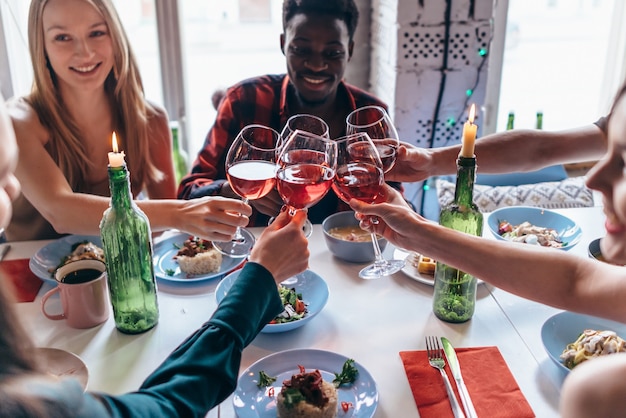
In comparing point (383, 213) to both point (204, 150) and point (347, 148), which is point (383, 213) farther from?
point (204, 150)

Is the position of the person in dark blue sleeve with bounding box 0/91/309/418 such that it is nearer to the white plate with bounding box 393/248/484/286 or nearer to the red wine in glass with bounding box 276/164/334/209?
the red wine in glass with bounding box 276/164/334/209

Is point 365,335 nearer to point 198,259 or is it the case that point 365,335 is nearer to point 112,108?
point 198,259

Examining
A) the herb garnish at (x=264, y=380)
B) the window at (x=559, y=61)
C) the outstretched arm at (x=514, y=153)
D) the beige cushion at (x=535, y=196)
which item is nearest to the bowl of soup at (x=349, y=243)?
the outstretched arm at (x=514, y=153)

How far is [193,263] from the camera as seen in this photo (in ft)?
4.78

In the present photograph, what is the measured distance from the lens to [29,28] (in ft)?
5.96

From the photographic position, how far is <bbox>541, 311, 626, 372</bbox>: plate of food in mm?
1108

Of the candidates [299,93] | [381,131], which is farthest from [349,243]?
[299,93]

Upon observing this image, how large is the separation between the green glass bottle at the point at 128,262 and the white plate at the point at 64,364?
0.44ft

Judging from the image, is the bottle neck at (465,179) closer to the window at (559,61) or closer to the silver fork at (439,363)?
the silver fork at (439,363)

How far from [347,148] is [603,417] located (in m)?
0.71

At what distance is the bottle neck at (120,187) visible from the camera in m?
1.14

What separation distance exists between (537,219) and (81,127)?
1472mm

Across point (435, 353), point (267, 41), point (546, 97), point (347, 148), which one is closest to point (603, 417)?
point (435, 353)

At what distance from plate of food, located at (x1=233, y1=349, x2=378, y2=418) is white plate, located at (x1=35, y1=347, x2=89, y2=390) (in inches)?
11.8
